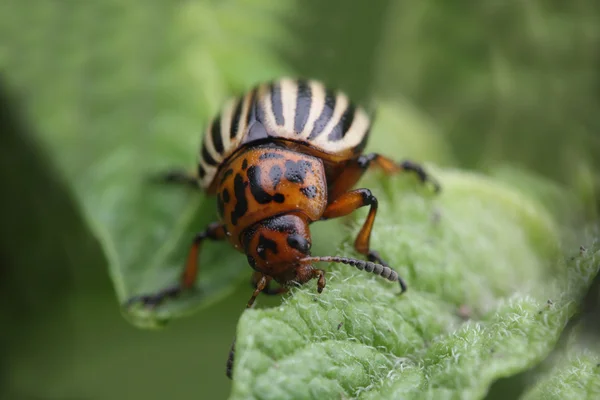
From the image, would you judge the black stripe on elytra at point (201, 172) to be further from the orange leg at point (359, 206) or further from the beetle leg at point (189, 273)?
the orange leg at point (359, 206)

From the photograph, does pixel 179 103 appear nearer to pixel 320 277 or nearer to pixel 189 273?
pixel 189 273

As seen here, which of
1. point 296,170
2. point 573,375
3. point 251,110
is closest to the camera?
point 573,375

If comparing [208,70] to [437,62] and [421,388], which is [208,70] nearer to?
[437,62]

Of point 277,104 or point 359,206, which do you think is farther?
point 277,104

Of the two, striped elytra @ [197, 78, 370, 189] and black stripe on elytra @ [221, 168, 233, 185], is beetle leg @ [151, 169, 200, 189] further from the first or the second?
black stripe on elytra @ [221, 168, 233, 185]

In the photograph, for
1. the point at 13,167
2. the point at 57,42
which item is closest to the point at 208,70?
the point at 57,42

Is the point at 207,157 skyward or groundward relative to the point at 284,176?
groundward

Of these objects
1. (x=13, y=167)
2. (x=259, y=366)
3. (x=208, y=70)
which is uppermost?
(x=208, y=70)

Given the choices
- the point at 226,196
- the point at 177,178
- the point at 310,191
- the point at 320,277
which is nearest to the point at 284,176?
the point at 310,191
